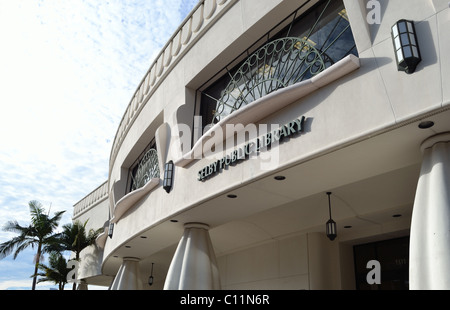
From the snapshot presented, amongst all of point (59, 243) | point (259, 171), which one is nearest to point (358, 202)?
point (259, 171)

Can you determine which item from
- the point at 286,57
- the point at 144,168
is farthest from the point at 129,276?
the point at 286,57

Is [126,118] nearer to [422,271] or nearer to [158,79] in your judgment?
[158,79]

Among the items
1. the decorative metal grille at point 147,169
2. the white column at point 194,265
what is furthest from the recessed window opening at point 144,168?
the white column at point 194,265

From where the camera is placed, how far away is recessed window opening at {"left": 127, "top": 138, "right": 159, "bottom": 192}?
569 inches

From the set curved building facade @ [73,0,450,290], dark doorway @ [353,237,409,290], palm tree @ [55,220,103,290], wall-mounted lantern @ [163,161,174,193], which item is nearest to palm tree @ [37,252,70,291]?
palm tree @ [55,220,103,290]

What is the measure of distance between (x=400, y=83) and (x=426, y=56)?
492 millimetres

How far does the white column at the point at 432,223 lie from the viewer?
5480 mm

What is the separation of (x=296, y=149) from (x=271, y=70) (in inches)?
114

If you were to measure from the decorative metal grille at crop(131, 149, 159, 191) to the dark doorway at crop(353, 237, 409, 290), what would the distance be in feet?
23.0

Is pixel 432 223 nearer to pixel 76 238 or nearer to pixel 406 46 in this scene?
pixel 406 46

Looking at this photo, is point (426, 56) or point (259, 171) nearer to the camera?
point (426, 56)

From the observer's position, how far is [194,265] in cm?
1034

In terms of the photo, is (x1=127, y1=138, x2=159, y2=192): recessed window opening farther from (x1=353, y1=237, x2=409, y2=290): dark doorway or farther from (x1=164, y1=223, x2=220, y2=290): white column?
(x1=353, y1=237, x2=409, y2=290): dark doorway
